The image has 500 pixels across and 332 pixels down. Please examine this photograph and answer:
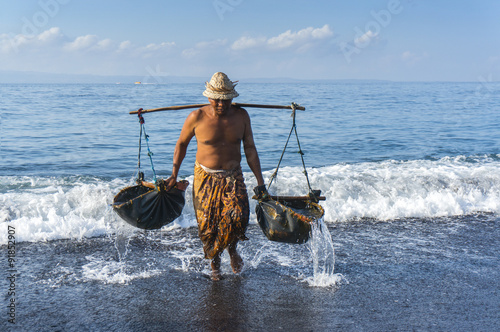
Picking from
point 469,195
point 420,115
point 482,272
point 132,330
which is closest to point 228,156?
point 132,330

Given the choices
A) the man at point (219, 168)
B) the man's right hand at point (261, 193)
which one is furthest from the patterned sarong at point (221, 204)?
the man's right hand at point (261, 193)

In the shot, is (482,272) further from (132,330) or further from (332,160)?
(332,160)

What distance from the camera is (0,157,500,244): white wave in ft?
19.7

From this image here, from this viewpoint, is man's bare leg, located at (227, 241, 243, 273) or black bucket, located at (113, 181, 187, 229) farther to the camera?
man's bare leg, located at (227, 241, 243, 273)

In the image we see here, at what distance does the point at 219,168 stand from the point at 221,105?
563 millimetres

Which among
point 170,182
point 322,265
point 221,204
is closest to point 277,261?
point 322,265

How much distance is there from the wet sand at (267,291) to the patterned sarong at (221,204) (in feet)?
1.65

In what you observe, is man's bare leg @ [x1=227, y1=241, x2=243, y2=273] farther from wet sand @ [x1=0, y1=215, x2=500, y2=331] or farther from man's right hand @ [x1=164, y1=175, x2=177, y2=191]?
man's right hand @ [x1=164, y1=175, x2=177, y2=191]

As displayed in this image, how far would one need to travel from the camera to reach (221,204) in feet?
14.0

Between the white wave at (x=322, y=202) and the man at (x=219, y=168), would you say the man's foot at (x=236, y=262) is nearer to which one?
the man at (x=219, y=168)

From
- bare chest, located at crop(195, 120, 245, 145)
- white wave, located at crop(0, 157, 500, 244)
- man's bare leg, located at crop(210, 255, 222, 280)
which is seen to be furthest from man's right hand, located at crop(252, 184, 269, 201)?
white wave, located at crop(0, 157, 500, 244)

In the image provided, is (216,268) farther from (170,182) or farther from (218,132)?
(218,132)

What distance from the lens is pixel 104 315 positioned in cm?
379

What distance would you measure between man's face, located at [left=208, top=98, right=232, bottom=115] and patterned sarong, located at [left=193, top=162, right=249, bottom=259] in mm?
529
